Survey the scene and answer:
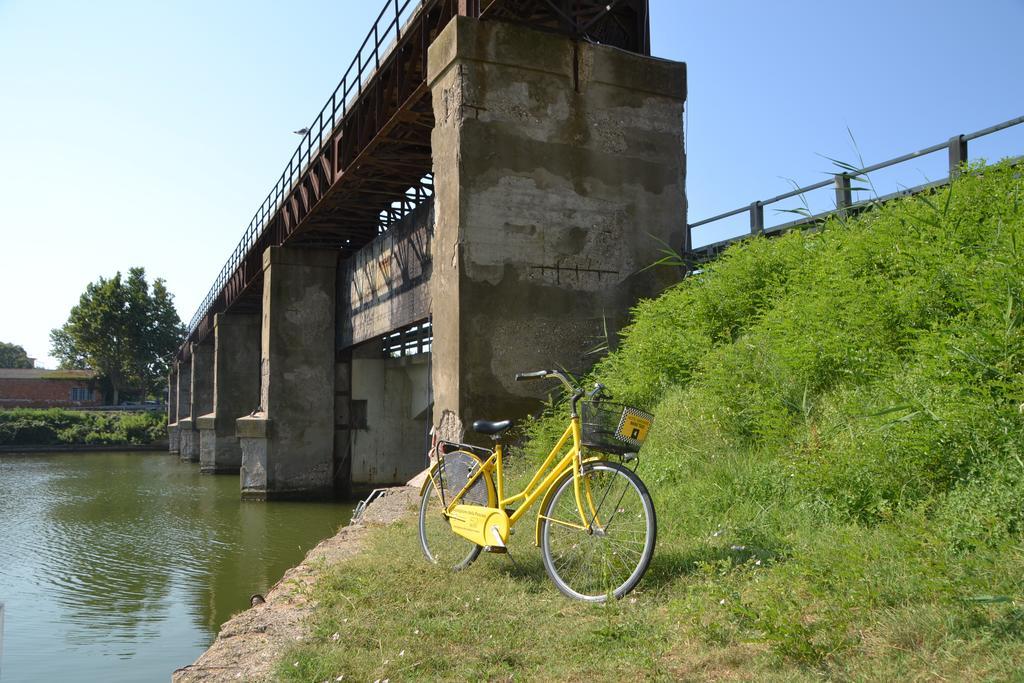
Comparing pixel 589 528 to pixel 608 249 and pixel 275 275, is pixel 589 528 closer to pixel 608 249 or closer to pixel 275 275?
pixel 608 249

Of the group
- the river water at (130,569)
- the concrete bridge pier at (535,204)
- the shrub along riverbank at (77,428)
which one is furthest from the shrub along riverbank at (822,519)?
the shrub along riverbank at (77,428)

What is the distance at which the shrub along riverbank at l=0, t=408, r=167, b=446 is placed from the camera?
173 feet

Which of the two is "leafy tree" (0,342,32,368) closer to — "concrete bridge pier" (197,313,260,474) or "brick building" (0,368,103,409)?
"brick building" (0,368,103,409)

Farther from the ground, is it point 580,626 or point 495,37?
point 495,37

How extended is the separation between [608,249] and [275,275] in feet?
47.1

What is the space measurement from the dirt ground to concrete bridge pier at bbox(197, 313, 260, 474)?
87.2ft

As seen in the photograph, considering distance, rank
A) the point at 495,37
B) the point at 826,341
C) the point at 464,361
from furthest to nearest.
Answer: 1. the point at 495,37
2. the point at 464,361
3. the point at 826,341

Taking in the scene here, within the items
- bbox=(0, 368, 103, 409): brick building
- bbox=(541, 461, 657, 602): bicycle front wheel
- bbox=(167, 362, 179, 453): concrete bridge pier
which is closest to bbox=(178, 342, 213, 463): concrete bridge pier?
bbox=(167, 362, 179, 453): concrete bridge pier

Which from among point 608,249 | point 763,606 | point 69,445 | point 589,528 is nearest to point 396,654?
point 589,528

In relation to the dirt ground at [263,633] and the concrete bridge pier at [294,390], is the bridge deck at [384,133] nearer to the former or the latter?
the concrete bridge pier at [294,390]

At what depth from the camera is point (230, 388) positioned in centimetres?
3181

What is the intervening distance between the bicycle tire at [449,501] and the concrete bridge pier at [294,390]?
1665cm

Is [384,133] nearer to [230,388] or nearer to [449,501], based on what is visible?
[449,501]

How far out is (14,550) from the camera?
1406 centimetres
